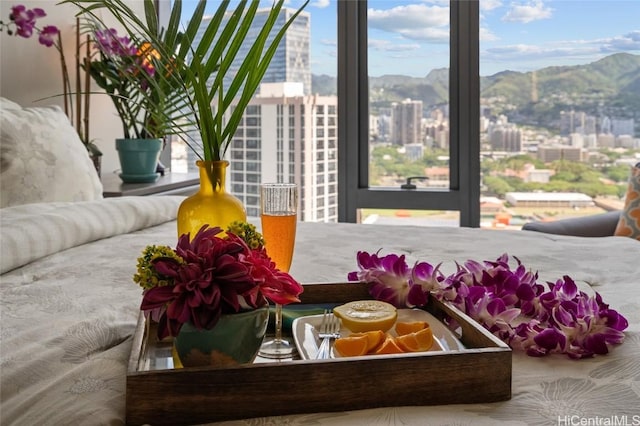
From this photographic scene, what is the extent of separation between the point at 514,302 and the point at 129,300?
0.69m

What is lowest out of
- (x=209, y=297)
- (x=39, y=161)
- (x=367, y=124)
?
(x=209, y=297)

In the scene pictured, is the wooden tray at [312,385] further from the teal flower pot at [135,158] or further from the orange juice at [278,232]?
the teal flower pot at [135,158]

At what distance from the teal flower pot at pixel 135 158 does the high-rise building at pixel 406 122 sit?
1415 mm

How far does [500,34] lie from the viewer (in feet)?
12.7

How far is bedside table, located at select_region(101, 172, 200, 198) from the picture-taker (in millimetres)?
3070

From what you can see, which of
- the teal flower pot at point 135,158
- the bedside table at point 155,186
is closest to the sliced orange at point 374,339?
the bedside table at point 155,186

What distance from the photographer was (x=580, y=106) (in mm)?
3832

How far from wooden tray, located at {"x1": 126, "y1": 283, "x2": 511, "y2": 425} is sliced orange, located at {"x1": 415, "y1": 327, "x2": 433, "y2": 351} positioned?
3.5 inches

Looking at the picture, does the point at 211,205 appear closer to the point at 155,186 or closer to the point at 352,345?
the point at 352,345

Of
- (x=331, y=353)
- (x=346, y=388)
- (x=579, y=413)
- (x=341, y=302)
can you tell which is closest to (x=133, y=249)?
(x=341, y=302)

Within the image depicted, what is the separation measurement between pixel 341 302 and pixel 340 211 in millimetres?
2929

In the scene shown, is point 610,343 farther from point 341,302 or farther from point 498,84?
point 498,84

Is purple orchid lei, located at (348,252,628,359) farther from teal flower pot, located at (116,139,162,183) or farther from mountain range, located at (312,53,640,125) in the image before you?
mountain range, located at (312,53,640,125)

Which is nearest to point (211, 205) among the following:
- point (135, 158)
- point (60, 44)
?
point (135, 158)
